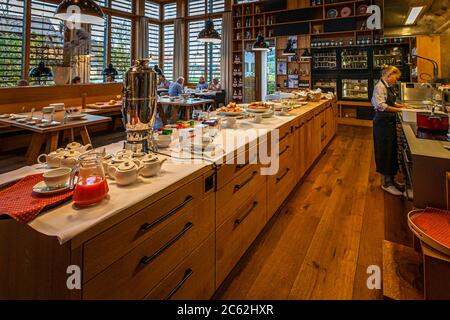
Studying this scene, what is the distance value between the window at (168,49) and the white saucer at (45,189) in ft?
36.6

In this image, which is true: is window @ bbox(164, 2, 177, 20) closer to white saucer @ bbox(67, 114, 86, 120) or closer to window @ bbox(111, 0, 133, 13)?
window @ bbox(111, 0, 133, 13)

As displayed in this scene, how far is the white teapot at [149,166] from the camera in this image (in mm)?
1335

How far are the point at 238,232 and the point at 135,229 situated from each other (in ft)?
3.24

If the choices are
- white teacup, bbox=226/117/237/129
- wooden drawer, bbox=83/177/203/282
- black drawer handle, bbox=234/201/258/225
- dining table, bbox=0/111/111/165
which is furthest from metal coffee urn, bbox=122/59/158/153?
dining table, bbox=0/111/111/165

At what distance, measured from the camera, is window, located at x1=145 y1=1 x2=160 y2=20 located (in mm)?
11001

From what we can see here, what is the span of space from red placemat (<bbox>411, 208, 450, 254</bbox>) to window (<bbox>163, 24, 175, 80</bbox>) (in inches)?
442

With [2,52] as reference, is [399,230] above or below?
below

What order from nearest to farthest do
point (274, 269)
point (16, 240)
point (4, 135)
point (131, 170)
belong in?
point (16, 240) → point (131, 170) → point (274, 269) → point (4, 135)

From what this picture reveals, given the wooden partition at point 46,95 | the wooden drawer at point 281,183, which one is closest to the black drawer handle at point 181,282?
the wooden drawer at point 281,183

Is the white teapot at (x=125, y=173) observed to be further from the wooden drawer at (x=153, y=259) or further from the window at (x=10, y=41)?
the window at (x=10, y=41)

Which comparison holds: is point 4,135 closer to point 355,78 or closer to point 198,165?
point 198,165

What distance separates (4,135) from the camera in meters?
4.96
